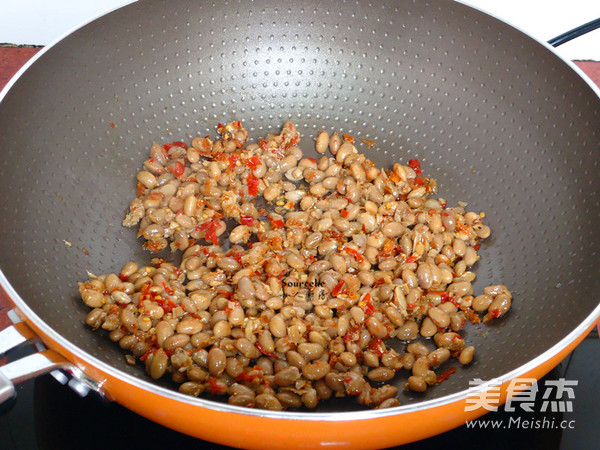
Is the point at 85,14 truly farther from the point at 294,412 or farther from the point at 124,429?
the point at 294,412

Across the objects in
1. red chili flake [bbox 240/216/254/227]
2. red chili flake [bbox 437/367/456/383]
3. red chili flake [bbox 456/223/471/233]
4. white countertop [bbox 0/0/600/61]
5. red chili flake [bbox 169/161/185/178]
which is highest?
white countertop [bbox 0/0/600/61]

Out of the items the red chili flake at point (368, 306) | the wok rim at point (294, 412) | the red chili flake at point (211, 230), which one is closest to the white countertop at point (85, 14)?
the red chili flake at point (211, 230)

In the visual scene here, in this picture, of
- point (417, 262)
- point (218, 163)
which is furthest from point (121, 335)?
point (417, 262)

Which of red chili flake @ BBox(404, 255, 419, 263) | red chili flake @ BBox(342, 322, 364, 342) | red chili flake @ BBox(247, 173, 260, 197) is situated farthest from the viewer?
red chili flake @ BBox(247, 173, 260, 197)

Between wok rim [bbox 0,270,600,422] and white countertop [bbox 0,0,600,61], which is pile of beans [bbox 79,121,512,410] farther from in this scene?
white countertop [bbox 0,0,600,61]

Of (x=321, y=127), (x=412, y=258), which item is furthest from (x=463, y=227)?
(x=321, y=127)

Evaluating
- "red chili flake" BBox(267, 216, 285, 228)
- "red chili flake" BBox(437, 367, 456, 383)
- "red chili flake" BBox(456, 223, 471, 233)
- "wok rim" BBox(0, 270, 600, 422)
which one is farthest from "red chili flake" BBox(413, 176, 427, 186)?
"wok rim" BBox(0, 270, 600, 422)
